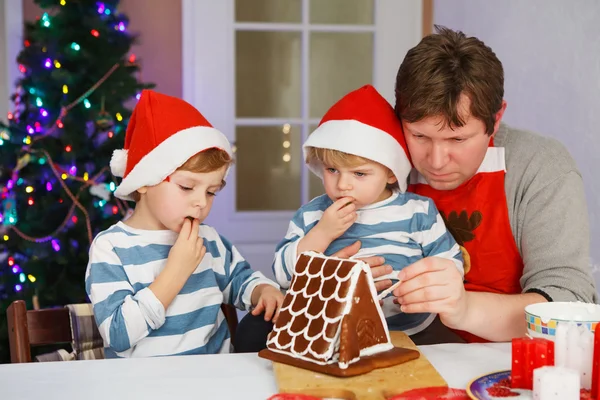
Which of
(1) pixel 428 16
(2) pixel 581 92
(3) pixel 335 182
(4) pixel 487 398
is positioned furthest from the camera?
(1) pixel 428 16

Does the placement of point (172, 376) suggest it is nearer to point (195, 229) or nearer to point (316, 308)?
point (316, 308)

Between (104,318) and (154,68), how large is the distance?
256cm

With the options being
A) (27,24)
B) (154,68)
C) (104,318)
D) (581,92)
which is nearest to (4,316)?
(27,24)

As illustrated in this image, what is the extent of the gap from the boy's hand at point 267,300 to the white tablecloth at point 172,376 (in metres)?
0.30

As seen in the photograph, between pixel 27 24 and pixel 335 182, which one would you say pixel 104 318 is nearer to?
pixel 335 182

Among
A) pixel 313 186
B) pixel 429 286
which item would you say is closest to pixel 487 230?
pixel 429 286

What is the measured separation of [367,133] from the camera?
5.63ft

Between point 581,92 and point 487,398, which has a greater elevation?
point 581,92

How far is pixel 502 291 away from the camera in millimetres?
1779

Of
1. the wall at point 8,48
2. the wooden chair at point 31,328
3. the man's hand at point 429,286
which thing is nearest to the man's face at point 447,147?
the man's hand at point 429,286

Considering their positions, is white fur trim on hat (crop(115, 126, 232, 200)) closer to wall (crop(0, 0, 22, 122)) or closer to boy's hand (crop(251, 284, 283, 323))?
boy's hand (crop(251, 284, 283, 323))

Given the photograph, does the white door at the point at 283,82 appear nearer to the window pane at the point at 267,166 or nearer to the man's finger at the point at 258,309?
the window pane at the point at 267,166

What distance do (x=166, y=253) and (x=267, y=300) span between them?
262mm

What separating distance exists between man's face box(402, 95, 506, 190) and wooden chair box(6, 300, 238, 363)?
896 millimetres
